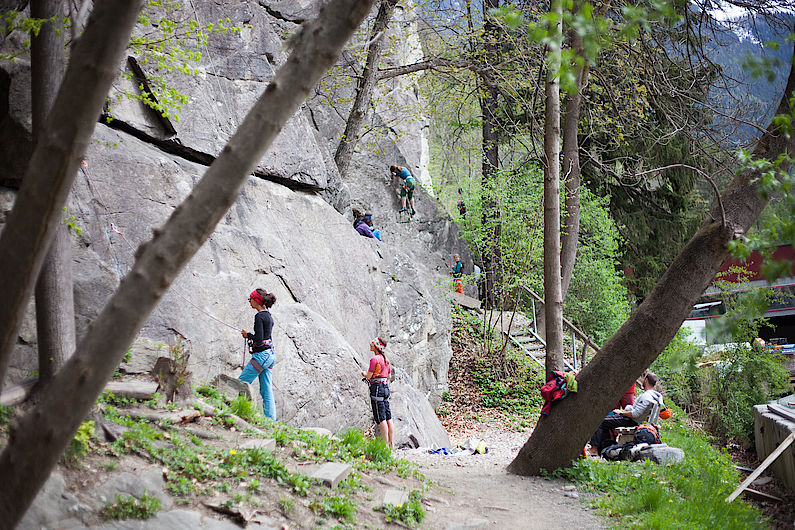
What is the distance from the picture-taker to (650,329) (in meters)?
6.84

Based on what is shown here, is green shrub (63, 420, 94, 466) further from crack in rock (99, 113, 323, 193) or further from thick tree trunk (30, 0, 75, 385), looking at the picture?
crack in rock (99, 113, 323, 193)

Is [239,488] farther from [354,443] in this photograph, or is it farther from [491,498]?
[491,498]

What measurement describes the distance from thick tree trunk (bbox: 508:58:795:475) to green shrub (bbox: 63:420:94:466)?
486 cm

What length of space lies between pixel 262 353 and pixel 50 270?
330 centimetres

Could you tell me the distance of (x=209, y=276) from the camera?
897 centimetres

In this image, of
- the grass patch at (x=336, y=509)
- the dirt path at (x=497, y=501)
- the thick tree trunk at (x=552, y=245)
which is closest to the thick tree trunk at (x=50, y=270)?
the grass patch at (x=336, y=509)

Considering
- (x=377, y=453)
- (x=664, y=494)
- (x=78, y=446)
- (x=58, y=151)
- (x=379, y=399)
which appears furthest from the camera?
(x=379, y=399)

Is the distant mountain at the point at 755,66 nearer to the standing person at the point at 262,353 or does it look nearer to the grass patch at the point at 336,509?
the grass patch at the point at 336,509

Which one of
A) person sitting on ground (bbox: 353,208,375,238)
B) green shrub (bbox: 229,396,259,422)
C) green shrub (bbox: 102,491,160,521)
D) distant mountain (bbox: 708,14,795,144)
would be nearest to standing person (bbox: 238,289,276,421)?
green shrub (bbox: 229,396,259,422)

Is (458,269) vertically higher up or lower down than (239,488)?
higher up

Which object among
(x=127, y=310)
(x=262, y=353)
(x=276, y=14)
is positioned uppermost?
(x=276, y=14)

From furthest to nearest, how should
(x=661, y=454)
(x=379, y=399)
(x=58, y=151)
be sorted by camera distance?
(x=379, y=399) → (x=661, y=454) → (x=58, y=151)

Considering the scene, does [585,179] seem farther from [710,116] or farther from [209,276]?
[209,276]

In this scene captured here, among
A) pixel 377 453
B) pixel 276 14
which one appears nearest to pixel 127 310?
pixel 377 453
